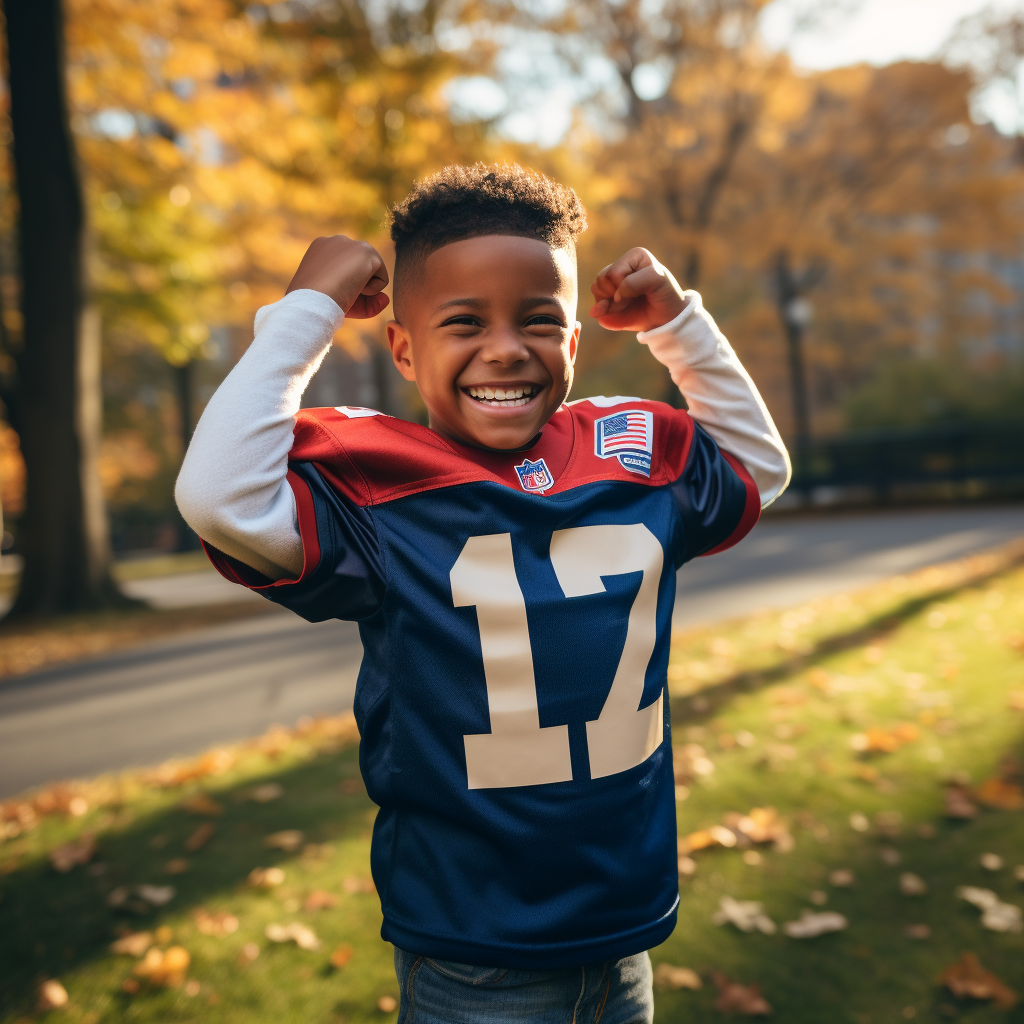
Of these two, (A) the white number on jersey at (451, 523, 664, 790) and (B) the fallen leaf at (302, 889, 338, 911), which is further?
(B) the fallen leaf at (302, 889, 338, 911)

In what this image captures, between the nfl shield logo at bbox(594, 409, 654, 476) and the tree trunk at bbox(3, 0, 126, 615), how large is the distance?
9603mm

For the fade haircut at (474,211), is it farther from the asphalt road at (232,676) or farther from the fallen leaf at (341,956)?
the asphalt road at (232,676)

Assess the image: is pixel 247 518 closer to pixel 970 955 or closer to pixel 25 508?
pixel 970 955

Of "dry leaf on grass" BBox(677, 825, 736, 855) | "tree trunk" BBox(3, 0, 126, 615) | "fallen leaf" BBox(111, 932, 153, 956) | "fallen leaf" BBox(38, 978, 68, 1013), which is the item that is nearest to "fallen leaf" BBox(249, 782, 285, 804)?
"fallen leaf" BBox(111, 932, 153, 956)

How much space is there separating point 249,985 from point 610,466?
211 cm

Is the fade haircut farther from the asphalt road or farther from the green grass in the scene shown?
the asphalt road

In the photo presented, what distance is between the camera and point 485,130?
12.5 meters

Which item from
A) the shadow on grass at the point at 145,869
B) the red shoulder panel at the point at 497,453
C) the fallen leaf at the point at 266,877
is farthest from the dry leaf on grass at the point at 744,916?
the red shoulder panel at the point at 497,453

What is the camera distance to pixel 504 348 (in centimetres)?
141

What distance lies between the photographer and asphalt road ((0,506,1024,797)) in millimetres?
5090

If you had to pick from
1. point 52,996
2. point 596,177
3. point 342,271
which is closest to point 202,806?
point 52,996

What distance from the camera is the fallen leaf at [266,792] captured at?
398cm

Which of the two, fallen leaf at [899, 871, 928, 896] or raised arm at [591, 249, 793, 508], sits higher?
raised arm at [591, 249, 793, 508]

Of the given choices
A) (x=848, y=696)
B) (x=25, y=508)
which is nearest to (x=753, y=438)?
(x=848, y=696)
